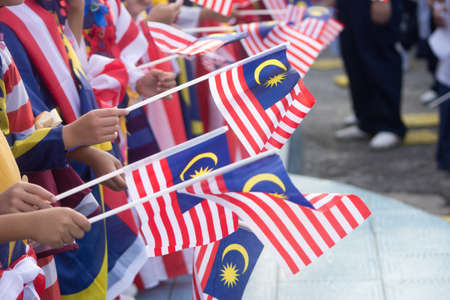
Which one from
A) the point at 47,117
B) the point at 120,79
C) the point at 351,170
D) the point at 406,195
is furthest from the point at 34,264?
the point at 351,170

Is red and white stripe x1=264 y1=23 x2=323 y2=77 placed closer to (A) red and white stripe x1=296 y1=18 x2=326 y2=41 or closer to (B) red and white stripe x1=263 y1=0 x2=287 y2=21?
(A) red and white stripe x1=296 y1=18 x2=326 y2=41

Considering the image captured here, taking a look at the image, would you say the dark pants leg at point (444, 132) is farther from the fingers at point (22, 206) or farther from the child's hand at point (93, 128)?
the fingers at point (22, 206)

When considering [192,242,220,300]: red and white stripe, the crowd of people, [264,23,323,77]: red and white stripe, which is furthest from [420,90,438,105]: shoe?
A: [192,242,220,300]: red and white stripe

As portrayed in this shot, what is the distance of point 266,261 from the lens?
117 inches

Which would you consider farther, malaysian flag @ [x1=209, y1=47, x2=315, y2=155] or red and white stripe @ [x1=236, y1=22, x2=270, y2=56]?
red and white stripe @ [x1=236, y1=22, x2=270, y2=56]

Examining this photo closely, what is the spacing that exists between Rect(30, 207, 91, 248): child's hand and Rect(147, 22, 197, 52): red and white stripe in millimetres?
1062

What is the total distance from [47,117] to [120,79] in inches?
20.1

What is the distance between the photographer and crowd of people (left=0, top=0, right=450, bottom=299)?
5.30ft

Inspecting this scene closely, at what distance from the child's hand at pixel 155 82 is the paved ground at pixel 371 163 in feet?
7.39

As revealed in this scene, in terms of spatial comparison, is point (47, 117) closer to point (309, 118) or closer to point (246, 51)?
point (246, 51)

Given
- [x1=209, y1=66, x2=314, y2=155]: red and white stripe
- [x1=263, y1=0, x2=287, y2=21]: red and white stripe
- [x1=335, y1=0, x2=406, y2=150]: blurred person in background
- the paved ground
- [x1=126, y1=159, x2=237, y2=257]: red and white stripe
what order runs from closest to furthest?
[x1=126, y1=159, x2=237, y2=257]: red and white stripe → [x1=209, y1=66, x2=314, y2=155]: red and white stripe → [x1=263, y1=0, x2=287, y2=21]: red and white stripe → the paved ground → [x1=335, y1=0, x2=406, y2=150]: blurred person in background

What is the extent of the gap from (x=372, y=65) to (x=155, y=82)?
124 inches

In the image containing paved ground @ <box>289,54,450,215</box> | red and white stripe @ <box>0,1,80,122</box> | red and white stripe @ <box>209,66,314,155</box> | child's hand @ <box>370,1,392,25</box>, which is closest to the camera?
red and white stripe @ <box>209,66,314,155</box>

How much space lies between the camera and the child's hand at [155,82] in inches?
97.3
